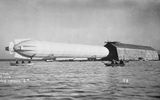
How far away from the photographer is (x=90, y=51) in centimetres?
9719

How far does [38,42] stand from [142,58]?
358 feet

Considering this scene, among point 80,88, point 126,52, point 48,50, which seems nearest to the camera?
point 80,88

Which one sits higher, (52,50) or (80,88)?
(52,50)

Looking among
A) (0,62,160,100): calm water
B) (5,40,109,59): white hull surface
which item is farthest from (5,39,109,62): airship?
(0,62,160,100): calm water

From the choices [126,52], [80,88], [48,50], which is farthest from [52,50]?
[126,52]

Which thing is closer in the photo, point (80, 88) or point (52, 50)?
point (80, 88)

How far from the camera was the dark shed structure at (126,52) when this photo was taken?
152m

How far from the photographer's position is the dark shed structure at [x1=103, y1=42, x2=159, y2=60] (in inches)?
5999

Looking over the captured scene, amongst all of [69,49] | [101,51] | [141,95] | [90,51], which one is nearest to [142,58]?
[101,51]

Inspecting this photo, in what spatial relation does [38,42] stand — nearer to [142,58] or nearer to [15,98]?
[15,98]

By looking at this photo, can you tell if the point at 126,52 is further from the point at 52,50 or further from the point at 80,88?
the point at 80,88

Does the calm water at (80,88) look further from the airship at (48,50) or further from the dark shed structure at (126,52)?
the dark shed structure at (126,52)

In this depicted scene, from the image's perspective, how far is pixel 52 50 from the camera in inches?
3100

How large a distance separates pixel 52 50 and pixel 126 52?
8948cm
